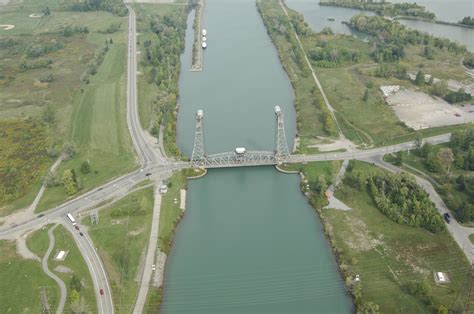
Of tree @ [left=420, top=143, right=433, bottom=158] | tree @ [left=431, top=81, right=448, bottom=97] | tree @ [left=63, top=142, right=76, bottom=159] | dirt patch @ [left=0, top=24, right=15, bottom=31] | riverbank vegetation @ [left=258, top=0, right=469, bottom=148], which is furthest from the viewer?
dirt patch @ [left=0, top=24, right=15, bottom=31]

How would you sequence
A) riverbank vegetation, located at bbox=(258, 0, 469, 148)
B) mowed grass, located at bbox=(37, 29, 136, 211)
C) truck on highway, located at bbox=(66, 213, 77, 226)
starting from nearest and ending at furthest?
truck on highway, located at bbox=(66, 213, 77, 226) → mowed grass, located at bbox=(37, 29, 136, 211) → riverbank vegetation, located at bbox=(258, 0, 469, 148)

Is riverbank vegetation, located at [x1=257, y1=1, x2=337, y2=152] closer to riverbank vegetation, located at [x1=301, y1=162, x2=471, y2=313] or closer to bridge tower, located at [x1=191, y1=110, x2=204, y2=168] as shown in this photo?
bridge tower, located at [x1=191, y1=110, x2=204, y2=168]

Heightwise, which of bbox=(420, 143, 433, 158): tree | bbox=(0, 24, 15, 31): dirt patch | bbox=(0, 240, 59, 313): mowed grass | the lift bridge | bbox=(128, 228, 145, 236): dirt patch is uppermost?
bbox=(0, 24, 15, 31): dirt patch

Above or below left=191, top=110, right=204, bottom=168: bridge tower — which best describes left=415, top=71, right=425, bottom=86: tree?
above

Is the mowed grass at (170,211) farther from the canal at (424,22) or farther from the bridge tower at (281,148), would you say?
the canal at (424,22)

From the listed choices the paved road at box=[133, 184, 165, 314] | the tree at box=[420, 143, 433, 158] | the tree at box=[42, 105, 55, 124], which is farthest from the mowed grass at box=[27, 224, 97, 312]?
the tree at box=[420, 143, 433, 158]

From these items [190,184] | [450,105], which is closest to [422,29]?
[450,105]

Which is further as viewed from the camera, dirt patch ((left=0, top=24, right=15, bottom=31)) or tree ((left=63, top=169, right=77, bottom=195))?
dirt patch ((left=0, top=24, right=15, bottom=31))

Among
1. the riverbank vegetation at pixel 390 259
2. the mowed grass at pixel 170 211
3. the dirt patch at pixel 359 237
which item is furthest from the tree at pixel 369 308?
the mowed grass at pixel 170 211
